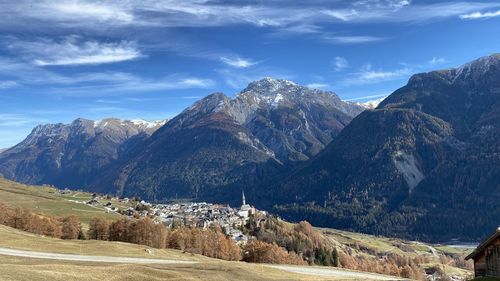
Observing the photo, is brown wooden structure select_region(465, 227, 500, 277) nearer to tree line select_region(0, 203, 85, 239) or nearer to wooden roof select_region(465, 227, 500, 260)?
wooden roof select_region(465, 227, 500, 260)

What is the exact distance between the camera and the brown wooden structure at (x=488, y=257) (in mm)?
48219

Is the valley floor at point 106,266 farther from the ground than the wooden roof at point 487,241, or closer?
closer

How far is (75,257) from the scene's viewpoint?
258 feet

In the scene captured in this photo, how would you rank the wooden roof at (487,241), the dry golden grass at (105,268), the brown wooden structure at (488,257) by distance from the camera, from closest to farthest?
the wooden roof at (487,241)
the dry golden grass at (105,268)
the brown wooden structure at (488,257)

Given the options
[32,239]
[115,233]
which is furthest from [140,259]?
[115,233]

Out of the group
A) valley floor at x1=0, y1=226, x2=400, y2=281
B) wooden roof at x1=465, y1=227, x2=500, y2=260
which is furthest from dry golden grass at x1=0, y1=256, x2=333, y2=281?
wooden roof at x1=465, y1=227, x2=500, y2=260

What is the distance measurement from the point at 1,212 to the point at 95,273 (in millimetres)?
149468

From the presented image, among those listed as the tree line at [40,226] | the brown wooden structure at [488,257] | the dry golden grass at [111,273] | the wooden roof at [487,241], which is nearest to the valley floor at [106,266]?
the dry golden grass at [111,273]

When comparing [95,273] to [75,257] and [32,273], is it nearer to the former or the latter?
[32,273]

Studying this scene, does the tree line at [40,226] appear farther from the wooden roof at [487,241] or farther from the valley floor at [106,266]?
the wooden roof at [487,241]

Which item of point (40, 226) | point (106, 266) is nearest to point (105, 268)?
A: point (106, 266)

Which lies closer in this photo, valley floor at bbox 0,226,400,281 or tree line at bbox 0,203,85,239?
valley floor at bbox 0,226,400,281

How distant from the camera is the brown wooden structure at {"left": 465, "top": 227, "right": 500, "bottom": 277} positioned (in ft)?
158

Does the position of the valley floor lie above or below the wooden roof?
below
